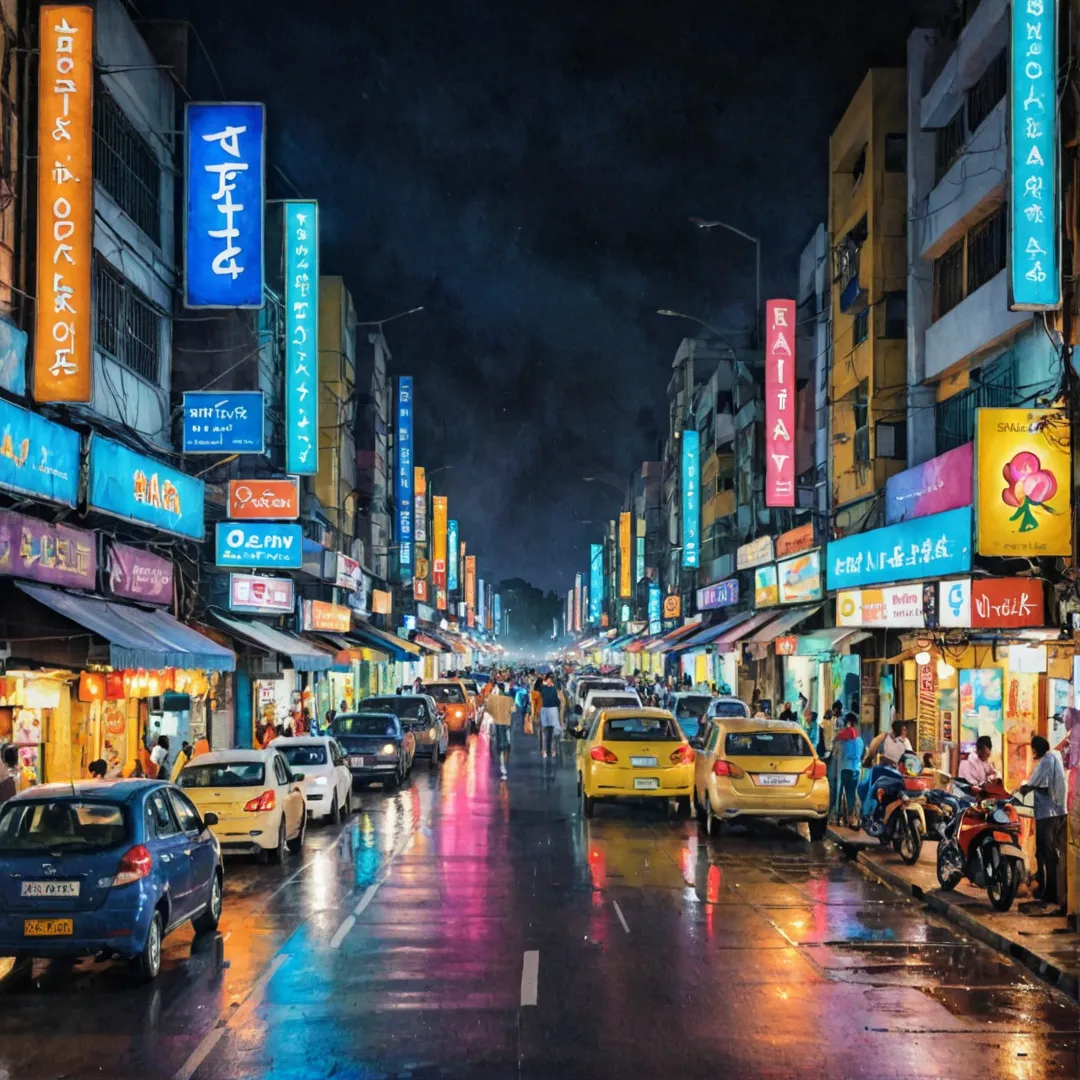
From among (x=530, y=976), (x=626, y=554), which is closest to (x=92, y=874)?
(x=530, y=976)

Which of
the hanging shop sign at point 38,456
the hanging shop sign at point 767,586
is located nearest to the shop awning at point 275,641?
the hanging shop sign at point 38,456

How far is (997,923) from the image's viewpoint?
13.2 m

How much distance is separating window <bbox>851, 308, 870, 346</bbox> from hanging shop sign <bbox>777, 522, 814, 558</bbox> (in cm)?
586

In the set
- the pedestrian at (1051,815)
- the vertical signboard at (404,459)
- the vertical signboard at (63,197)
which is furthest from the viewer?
the vertical signboard at (404,459)

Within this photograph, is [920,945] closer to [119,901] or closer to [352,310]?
[119,901]

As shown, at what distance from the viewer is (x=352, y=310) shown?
59.2 m

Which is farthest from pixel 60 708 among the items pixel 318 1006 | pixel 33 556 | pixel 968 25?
pixel 968 25

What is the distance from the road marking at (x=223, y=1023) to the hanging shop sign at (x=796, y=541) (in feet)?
92.9

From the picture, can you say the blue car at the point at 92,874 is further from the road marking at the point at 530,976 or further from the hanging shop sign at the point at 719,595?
the hanging shop sign at the point at 719,595

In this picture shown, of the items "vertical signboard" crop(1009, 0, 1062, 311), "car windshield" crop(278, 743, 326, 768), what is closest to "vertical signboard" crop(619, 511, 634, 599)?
"car windshield" crop(278, 743, 326, 768)

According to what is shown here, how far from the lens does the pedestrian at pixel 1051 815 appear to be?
1387 cm

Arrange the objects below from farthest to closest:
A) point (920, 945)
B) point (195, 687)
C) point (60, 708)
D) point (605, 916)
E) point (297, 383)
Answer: point (297, 383)
point (195, 687)
point (60, 708)
point (605, 916)
point (920, 945)

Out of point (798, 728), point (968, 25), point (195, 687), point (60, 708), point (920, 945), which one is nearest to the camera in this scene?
point (920, 945)

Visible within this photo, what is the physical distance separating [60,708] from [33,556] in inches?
164
